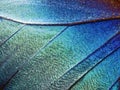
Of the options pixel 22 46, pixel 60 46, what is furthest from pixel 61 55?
pixel 22 46

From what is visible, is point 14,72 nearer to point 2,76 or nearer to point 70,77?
point 2,76

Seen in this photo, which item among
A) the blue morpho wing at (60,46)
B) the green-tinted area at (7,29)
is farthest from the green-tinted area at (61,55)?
the green-tinted area at (7,29)

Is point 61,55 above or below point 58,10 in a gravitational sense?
below

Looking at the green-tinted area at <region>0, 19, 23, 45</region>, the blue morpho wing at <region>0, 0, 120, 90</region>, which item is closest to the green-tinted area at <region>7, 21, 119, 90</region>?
the blue morpho wing at <region>0, 0, 120, 90</region>

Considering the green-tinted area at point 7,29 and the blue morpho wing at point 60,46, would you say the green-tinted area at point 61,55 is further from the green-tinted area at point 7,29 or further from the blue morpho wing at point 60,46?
the green-tinted area at point 7,29

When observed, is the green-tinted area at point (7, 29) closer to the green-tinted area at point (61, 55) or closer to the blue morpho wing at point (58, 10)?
the blue morpho wing at point (58, 10)

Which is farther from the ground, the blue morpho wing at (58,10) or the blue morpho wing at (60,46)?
the blue morpho wing at (58,10)

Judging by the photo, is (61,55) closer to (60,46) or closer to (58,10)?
(60,46)

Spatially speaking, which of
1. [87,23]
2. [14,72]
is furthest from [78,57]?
[14,72]
